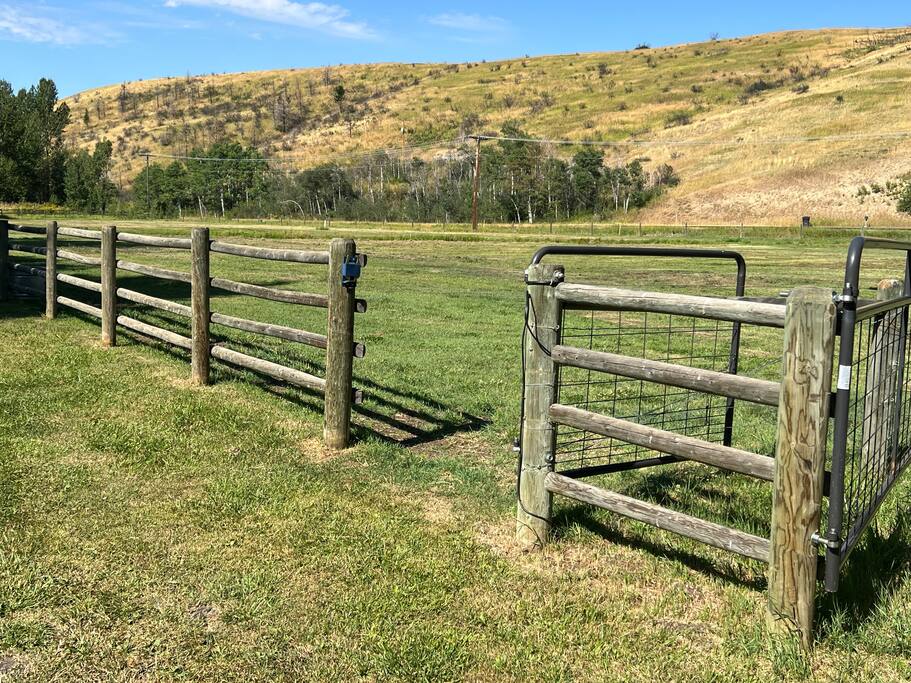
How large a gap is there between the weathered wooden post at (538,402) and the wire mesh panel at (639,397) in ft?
1.79

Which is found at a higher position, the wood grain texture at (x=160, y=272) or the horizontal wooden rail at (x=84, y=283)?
the wood grain texture at (x=160, y=272)

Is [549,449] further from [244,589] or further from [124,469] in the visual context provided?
[124,469]

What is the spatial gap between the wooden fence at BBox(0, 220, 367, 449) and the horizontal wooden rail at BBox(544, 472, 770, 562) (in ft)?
7.24

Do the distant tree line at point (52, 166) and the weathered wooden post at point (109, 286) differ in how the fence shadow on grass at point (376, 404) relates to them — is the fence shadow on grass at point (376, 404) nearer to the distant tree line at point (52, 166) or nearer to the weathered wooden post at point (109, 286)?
the weathered wooden post at point (109, 286)

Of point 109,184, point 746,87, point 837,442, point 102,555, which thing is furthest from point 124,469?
point 746,87

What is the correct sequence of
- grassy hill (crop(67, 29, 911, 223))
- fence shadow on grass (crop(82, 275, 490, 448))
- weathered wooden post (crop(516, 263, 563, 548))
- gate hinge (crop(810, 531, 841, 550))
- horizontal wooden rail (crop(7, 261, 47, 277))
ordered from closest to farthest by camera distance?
gate hinge (crop(810, 531, 841, 550)) → weathered wooden post (crop(516, 263, 563, 548)) → fence shadow on grass (crop(82, 275, 490, 448)) → horizontal wooden rail (crop(7, 261, 47, 277)) → grassy hill (crop(67, 29, 911, 223))

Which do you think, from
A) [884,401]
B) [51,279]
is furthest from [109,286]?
[884,401]

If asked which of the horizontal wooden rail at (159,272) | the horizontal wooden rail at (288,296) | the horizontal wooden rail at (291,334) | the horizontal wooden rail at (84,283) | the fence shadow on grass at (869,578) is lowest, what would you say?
the fence shadow on grass at (869,578)

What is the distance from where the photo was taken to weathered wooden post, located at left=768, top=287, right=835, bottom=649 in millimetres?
3299

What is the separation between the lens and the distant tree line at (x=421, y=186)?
75.4 meters

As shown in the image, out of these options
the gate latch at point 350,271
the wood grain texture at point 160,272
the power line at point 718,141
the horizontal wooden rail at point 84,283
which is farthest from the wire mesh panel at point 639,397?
the power line at point 718,141

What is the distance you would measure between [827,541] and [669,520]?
2.49 feet

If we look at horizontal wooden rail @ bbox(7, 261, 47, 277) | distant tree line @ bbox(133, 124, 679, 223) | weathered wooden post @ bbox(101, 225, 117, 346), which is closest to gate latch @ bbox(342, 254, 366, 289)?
weathered wooden post @ bbox(101, 225, 117, 346)

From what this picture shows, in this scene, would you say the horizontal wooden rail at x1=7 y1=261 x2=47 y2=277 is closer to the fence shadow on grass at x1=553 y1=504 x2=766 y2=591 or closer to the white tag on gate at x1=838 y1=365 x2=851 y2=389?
the fence shadow on grass at x1=553 y1=504 x2=766 y2=591
